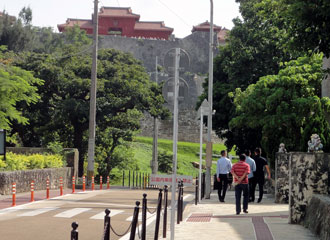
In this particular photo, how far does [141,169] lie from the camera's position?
206 feet

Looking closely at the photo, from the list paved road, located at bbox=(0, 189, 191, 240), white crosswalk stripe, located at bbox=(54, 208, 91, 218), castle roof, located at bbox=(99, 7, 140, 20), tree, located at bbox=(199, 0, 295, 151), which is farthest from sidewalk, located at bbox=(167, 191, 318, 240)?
castle roof, located at bbox=(99, 7, 140, 20)

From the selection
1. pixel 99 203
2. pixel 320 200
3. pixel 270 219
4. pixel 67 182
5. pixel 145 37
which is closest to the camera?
pixel 320 200

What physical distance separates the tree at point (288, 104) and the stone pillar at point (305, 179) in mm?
12911

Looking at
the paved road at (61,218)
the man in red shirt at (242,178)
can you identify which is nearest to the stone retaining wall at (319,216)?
the man in red shirt at (242,178)

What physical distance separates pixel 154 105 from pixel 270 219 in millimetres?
28067

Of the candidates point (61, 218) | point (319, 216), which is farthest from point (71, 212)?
point (319, 216)

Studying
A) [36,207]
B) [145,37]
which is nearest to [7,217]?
[36,207]

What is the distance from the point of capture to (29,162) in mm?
32000

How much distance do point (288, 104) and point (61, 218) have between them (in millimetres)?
16266

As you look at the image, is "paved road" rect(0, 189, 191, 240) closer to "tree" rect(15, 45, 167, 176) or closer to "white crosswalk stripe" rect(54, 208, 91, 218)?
"white crosswalk stripe" rect(54, 208, 91, 218)

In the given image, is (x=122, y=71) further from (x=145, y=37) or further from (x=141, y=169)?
(x=145, y=37)

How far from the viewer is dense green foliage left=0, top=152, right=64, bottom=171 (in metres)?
29.1

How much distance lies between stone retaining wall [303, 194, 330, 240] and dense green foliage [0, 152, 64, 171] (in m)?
15.4

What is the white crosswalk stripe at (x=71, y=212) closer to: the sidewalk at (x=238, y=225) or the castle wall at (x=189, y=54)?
the sidewalk at (x=238, y=225)
